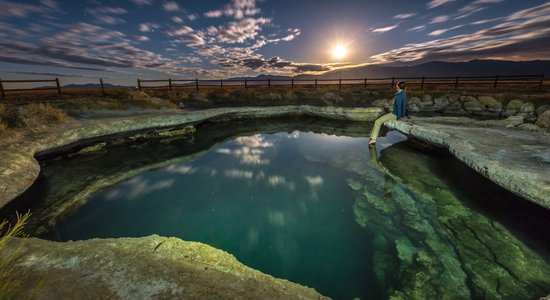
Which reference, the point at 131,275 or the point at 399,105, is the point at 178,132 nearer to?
the point at 399,105

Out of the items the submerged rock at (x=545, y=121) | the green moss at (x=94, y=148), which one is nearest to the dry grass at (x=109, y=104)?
the green moss at (x=94, y=148)

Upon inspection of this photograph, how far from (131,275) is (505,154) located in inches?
364

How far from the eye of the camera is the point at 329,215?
257 inches

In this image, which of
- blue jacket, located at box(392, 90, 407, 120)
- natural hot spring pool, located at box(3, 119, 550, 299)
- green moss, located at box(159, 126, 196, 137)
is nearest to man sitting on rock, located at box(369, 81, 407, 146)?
blue jacket, located at box(392, 90, 407, 120)

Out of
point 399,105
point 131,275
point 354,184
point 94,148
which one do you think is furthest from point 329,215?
point 94,148

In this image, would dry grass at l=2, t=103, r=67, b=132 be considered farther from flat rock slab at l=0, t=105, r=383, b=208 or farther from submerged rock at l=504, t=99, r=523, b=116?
submerged rock at l=504, t=99, r=523, b=116

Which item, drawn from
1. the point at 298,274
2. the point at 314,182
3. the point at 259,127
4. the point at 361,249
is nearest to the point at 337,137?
the point at 259,127

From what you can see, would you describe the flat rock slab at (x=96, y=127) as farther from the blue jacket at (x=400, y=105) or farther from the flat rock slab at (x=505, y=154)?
the flat rock slab at (x=505, y=154)

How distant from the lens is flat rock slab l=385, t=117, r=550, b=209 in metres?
5.29

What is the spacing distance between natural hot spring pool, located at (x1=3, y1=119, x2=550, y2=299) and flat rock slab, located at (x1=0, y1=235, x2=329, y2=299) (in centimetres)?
131

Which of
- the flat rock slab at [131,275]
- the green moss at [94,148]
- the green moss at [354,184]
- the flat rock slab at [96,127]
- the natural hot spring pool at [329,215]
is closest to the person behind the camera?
the flat rock slab at [131,275]

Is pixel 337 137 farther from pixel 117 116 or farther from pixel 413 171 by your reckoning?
pixel 117 116

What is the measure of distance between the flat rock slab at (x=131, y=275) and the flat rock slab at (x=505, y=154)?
5375 millimetres

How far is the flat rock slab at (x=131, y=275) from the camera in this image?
2875mm
